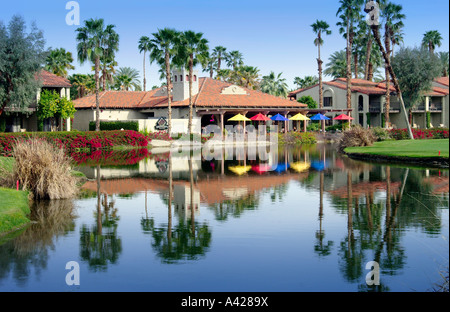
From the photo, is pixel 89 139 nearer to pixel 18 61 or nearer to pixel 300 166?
pixel 18 61

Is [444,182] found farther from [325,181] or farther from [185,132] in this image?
[185,132]

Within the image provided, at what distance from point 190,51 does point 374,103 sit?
32.8 metres

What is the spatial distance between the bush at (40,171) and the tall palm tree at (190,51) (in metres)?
37.5

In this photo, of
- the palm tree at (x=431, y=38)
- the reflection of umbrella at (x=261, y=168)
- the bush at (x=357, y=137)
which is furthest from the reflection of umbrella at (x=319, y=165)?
the palm tree at (x=431, y=38)

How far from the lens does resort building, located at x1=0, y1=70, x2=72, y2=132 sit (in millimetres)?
52059

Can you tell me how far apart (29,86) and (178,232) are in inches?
1504

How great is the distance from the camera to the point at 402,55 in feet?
234

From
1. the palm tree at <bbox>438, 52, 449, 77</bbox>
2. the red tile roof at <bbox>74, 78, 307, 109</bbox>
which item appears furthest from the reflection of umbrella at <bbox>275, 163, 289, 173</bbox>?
the palm tree at <bbox>438, 52, 449, 77</bbox>

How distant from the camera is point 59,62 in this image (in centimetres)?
7406

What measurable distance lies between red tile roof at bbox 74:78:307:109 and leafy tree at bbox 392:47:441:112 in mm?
14905

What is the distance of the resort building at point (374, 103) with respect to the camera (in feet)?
250

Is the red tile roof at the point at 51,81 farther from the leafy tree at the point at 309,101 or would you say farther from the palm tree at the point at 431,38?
the palm tree at the point at 431,38

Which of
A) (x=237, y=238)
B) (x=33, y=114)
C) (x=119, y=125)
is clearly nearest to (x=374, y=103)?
(x=119, y=125)

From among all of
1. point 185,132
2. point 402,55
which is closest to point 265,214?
point 185,132
